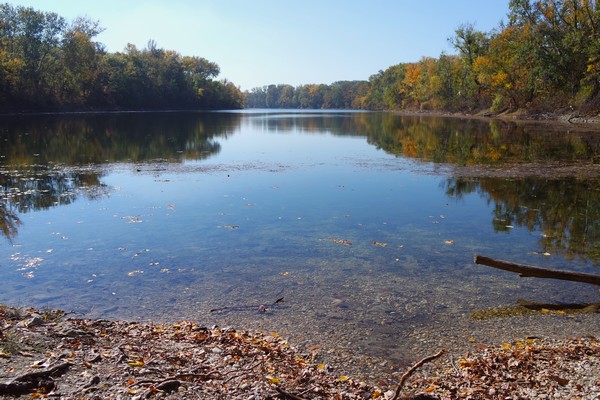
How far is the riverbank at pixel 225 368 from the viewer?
4.86m

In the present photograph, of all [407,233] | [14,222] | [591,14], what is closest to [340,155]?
[407,233]

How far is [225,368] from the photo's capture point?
18.4ft

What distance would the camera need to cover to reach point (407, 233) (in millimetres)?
12469

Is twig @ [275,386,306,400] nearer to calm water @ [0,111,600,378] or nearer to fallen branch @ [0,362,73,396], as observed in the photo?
calm water @ [0,111,600,378]

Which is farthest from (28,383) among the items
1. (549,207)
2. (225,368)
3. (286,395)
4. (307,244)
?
(549,207)

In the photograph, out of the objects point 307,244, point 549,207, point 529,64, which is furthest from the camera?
point 529,64

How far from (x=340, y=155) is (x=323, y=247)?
19.7m

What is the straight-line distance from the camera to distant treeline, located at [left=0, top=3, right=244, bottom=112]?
3054 inches

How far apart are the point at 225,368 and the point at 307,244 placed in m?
6.04

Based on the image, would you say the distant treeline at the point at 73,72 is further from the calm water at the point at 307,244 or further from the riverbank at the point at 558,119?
the riverbank at the point at 558,119

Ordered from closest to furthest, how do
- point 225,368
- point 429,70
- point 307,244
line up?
1. point 225,368
2. point 307,244
3. point 429,70

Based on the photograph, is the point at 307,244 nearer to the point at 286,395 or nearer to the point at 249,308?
the point at 249,308

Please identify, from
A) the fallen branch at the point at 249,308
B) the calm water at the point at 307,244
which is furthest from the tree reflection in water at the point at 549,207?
the fallen branch at the point at 249,308

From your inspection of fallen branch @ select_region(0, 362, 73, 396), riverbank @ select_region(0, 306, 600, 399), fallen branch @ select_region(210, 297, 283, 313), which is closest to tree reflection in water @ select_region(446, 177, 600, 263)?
riverbank @ select_region(0, 306, 600, 399)
